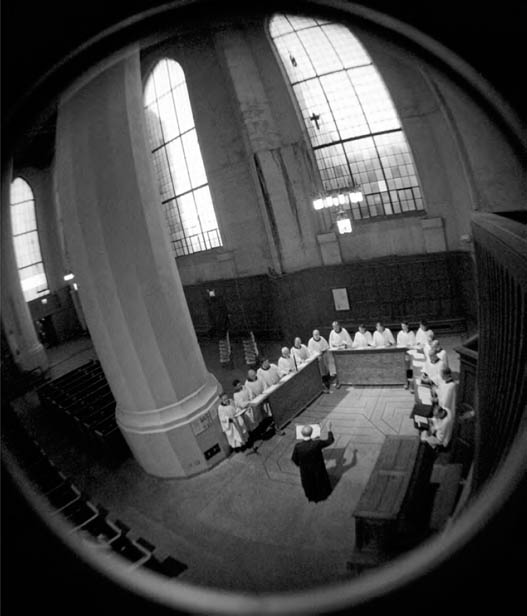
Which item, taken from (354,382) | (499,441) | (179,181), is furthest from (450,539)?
(179,181)

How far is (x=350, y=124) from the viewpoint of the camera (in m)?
10.1

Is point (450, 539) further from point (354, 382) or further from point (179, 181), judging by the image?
point (179, 181)

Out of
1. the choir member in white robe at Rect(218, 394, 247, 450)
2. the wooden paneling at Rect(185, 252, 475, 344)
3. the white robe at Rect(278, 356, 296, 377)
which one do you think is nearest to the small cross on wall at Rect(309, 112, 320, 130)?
the wooden paneling at Rect(185, 252, 475, 344)

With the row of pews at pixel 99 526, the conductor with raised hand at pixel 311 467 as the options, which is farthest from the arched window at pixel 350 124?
the row of pews at pixel 99 526

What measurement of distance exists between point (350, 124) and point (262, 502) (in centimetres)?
1049

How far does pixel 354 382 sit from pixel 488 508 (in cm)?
662

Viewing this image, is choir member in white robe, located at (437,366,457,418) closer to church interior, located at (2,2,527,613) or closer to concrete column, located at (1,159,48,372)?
church interior, located at (2,2,527,613)

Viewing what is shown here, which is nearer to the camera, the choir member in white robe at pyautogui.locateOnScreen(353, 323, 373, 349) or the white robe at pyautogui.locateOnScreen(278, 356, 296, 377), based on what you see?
the white robe at pyautogui.locateOnScreen(278, 356, 296, 377)

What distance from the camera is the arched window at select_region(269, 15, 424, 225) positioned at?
30.3 ft

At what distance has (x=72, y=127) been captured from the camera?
4367mm

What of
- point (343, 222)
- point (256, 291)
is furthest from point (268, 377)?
point (256, 291)

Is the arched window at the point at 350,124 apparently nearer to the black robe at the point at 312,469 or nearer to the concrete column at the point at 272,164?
the concrete column at the point at 272,164

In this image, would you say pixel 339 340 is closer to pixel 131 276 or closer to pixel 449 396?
pixel 449 396

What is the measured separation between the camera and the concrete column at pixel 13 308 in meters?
1.03
